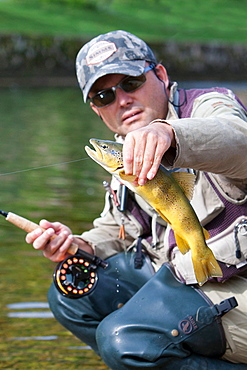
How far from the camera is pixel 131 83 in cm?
291

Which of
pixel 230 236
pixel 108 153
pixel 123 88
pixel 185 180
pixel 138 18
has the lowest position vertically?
pixel 138 18

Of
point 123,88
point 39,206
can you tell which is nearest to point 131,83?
point 123,88

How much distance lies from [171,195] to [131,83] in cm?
94

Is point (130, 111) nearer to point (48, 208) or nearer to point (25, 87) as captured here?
point (48, 208)

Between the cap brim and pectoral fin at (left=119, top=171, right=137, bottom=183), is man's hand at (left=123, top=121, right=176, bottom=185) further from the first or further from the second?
the cap brim

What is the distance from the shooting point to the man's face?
291 cm

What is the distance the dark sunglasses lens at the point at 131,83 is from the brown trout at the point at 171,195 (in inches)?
33.0

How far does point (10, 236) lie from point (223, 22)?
39.6 m

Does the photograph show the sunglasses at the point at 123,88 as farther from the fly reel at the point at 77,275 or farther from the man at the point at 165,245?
the fly reel at the point at 77,275

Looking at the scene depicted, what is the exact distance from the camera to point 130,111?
2.92 metres

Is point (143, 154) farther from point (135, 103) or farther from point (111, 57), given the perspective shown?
point (111, 57)

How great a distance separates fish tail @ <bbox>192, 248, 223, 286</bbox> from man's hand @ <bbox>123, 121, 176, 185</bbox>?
0.47 meters

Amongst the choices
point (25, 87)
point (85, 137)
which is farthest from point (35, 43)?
point (85, 137)

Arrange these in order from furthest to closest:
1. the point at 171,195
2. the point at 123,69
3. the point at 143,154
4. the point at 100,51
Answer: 1. the point at 100,51
2. the point at 123,69
3. the point at 171,195
4. the point at 143,154
